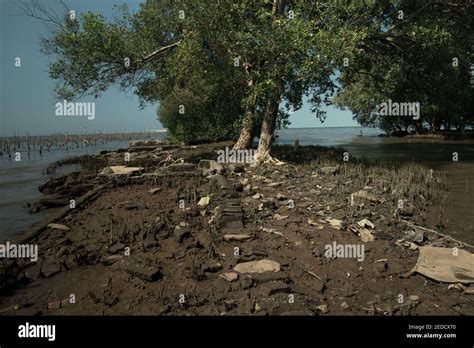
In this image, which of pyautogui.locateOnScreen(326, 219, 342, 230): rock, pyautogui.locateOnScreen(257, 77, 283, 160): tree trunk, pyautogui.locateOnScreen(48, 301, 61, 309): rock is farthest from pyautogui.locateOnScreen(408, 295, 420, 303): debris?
pyautogui.locateOnScreen(257, 77, 283, 160): tree trunk

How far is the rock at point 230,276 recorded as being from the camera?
6953 millimetres

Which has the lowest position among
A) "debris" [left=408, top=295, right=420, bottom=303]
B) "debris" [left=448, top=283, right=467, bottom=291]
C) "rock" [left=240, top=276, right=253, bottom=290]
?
"debris" [left=408, top=295, right=420, bottom=303]

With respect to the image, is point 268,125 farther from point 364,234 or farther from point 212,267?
point 212,267

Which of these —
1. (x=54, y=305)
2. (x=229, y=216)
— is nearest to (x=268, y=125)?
(x=229, y=216)

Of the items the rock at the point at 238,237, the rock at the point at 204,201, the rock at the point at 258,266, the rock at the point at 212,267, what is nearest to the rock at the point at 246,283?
the rock at the point at 258,266

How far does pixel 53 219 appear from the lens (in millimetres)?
11438

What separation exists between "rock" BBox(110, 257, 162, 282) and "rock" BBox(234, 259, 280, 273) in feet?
5.61

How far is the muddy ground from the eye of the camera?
627 cm

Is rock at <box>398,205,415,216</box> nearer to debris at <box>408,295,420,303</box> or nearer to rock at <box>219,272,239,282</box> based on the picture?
debris at <box>408,295,420,303</box>

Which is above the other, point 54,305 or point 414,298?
point 414,298

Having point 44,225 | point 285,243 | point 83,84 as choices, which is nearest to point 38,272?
point 44,225

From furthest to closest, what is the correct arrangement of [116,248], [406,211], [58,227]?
[406,211], [58,227], [116,248]

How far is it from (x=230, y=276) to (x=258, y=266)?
2.45 feet
